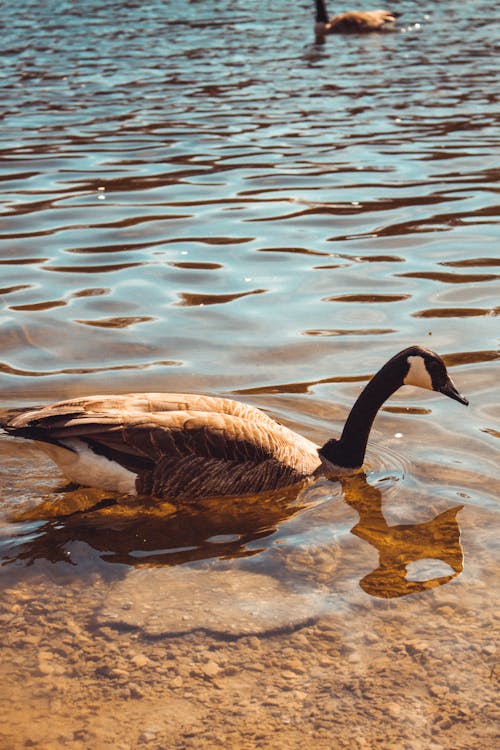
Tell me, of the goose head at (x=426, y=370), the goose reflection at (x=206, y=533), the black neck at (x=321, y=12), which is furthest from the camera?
the black neck at (x=321, y=12)

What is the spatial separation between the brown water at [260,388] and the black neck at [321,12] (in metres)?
9.46

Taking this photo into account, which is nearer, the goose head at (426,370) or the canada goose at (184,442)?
the canada goose at (184,442)

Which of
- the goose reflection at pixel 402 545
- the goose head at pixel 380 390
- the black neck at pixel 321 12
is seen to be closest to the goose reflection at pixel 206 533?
the goose reflection at pixel 402 545

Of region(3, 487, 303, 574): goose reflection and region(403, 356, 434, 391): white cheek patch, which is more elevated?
region(403, 356, 434, 391): white cheek patch

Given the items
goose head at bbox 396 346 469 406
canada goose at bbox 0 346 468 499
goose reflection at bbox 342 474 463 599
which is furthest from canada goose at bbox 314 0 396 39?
goose reflection at bbox 342 474 463 599

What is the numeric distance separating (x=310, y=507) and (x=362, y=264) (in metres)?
5.57

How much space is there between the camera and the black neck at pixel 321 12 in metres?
31.7

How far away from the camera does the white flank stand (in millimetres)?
7402

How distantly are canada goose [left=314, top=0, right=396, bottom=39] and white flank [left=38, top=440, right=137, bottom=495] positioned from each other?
2646 centimetres

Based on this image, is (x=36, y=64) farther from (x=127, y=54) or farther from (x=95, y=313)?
(x=95, y=313)

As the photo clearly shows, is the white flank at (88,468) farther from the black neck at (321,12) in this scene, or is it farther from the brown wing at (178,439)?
the black neck at (321,12)

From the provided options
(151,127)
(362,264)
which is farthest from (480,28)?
(362,264)

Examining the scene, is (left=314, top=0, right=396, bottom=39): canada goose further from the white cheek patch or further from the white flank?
the white flank

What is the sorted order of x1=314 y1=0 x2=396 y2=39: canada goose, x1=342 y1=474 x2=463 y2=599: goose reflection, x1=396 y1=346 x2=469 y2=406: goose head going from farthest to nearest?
x1=314 y1=0 x2=396 y2=39: canada goose → x1=396 y1=346 x2=469 y2=406: goose head → x1=342 y1=474 x2=463 y2=599: goose reflection
